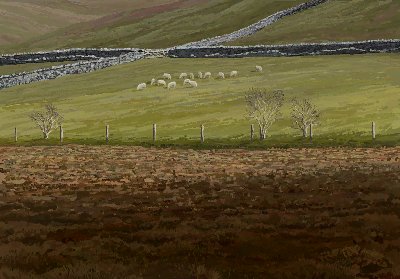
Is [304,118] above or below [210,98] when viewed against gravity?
below

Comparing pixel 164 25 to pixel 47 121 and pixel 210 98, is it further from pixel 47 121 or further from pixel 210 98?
pixel 47 121

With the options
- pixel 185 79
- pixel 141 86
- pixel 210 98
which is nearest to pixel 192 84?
pixel 185 79

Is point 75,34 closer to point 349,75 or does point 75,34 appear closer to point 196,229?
point 349,75

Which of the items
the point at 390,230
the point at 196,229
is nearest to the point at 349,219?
the point at 390,230

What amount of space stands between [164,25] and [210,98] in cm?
7488

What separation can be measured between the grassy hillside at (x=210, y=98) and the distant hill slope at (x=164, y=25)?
32141mm

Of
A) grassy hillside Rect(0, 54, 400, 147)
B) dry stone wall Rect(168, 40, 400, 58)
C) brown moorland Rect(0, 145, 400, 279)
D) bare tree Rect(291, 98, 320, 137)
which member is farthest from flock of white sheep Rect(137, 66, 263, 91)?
brown moorland Rect(0, 145, 400, 279)

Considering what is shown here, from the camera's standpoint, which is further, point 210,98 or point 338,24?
point 338,24

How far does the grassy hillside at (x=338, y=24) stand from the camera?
358ft

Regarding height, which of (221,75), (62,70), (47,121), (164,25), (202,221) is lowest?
(202,221)

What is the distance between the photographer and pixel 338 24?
11719 centimetres

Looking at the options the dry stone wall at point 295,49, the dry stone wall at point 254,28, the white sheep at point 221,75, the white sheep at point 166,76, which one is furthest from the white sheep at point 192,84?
the dry stone wall at point 254,28

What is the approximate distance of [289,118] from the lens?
59.2 meters

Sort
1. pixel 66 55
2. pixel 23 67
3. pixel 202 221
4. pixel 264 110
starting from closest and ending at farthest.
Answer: pixel 202 221 → pixel 264 110 → pixel 23 67 → pixel 66 55
